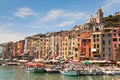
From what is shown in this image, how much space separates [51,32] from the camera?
390ft

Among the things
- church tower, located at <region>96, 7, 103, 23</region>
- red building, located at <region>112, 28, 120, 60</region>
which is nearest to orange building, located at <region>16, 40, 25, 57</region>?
church tower, located at <region>96, 7, 103, 23</region>

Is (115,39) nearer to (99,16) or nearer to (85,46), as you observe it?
(85,46)

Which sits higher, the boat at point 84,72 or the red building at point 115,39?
the red building at point 115,39

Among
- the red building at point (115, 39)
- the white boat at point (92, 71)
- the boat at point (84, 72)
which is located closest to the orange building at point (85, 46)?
the red building at point (115, 39)

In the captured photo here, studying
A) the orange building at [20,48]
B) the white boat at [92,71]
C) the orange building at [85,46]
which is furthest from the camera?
the orange building at [20,48]

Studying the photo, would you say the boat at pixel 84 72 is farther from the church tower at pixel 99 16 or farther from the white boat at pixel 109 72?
the church tower at pixel 99 16

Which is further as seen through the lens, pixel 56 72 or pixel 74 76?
pixel 56 72

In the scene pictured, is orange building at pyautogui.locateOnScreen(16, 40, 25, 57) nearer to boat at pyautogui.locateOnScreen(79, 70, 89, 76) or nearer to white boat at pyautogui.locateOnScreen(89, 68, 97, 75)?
white boat at pyautogui.locateOnScreen(89, 68, 97, 75)

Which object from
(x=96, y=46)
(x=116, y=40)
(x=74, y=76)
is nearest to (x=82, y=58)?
(x=96, y=46)

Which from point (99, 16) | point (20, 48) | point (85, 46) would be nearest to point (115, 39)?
point (85, 46)

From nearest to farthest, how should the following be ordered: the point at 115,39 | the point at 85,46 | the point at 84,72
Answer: the point at 84,72
the point at 115,39
the point at 85,46

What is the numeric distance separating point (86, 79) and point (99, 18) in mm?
63911

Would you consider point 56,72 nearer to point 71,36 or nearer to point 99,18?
point 71,36

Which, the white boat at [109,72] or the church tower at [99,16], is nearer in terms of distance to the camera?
the white boat at [109,72]
